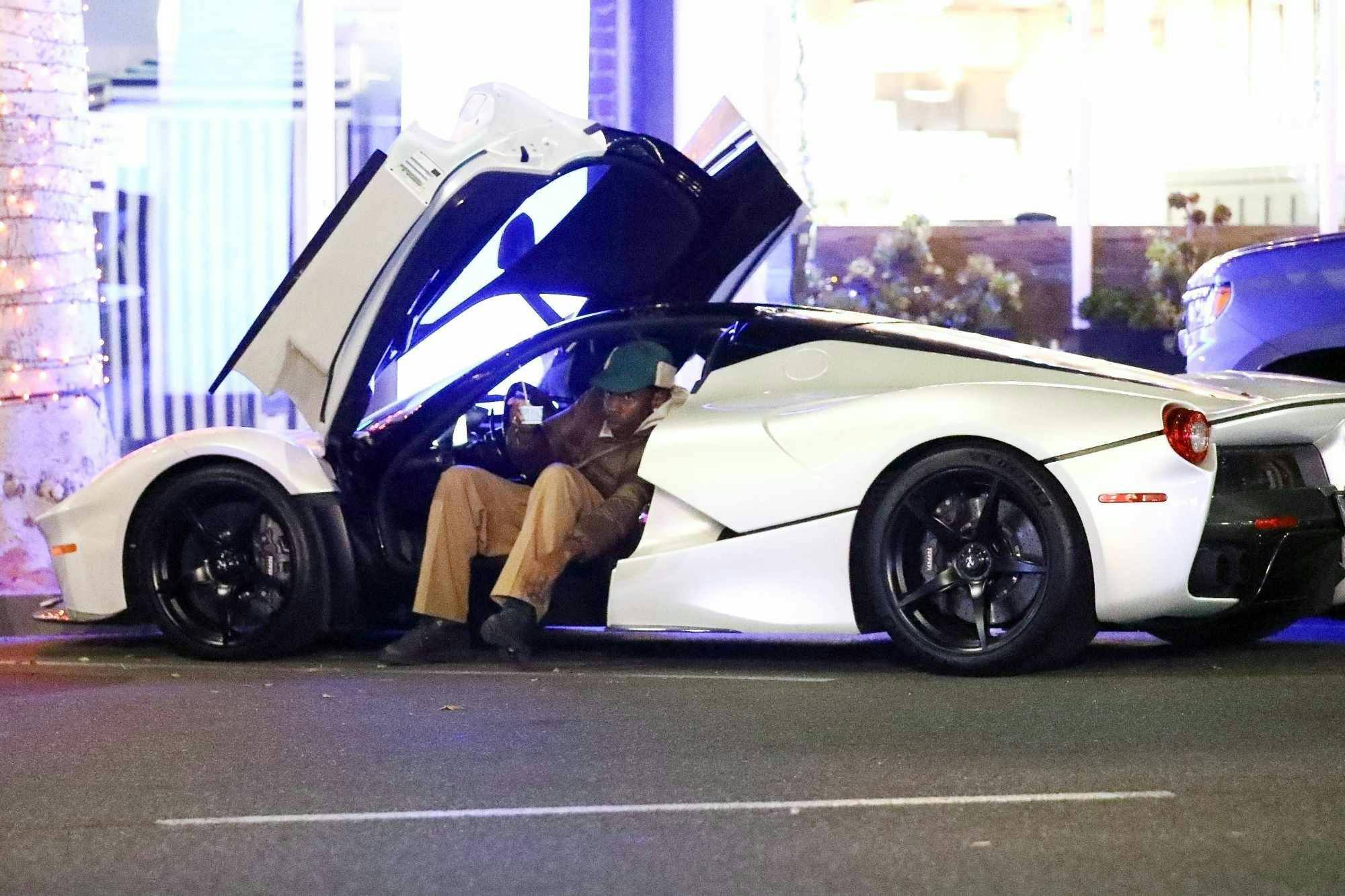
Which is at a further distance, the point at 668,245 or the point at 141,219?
the point at 141,219

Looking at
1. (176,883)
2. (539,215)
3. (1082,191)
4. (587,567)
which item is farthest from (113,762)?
(1082,191)

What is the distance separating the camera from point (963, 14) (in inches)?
496

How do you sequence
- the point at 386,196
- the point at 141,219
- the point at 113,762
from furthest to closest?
the point at 141,219 → the point at 386,196 → the point at 113,762

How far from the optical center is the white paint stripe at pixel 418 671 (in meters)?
6.26

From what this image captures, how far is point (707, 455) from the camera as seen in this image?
6234 mm

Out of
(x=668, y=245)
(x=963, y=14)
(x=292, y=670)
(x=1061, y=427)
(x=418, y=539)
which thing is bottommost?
(x=292, y=670)

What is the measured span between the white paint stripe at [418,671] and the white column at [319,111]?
5.49 meters

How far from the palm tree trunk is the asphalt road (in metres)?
3.26

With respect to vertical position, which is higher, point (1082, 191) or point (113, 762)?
point (1082, 191)

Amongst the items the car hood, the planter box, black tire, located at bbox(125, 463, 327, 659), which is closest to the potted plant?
the planter box

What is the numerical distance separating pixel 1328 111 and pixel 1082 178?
67.0 inches

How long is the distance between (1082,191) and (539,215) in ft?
20.5

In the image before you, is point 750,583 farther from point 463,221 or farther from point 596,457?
point 463,221

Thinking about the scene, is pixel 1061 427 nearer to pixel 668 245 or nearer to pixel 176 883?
pixel 668 245
